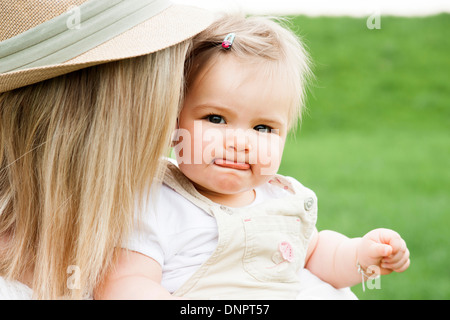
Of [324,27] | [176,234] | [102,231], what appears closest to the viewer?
[102,231]

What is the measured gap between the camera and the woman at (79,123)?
58.1 inches

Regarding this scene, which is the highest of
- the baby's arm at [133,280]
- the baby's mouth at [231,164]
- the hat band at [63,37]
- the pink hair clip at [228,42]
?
the pink hair clip at [228,42]

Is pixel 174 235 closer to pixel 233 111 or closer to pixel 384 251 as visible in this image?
pixel 233 111

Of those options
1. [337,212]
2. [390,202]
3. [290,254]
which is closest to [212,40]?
[290,254]

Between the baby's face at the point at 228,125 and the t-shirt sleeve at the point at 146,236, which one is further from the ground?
the baby's face at the point at 228,125

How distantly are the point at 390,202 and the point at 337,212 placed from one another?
636 millimetres

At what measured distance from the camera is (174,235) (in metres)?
1.62

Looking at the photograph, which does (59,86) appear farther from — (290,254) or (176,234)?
(290,254)

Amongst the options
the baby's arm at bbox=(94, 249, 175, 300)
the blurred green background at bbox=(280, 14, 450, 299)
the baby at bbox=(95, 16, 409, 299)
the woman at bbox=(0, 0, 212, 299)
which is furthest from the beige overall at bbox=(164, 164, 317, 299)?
the blurred green background at bbox=(280, 14, 450, 299)

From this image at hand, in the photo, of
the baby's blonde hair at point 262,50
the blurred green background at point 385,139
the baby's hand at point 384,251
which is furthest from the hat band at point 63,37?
the blurred green background at point 385,139

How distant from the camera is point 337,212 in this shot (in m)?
5.52

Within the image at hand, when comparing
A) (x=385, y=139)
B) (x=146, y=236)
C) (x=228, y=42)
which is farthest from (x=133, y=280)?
(x=385, y=139)

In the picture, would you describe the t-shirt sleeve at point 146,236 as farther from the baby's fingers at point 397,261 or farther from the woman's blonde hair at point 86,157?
the baby's fingers at point 397,261

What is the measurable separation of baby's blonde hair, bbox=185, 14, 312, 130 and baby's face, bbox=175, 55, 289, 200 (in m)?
0.03
